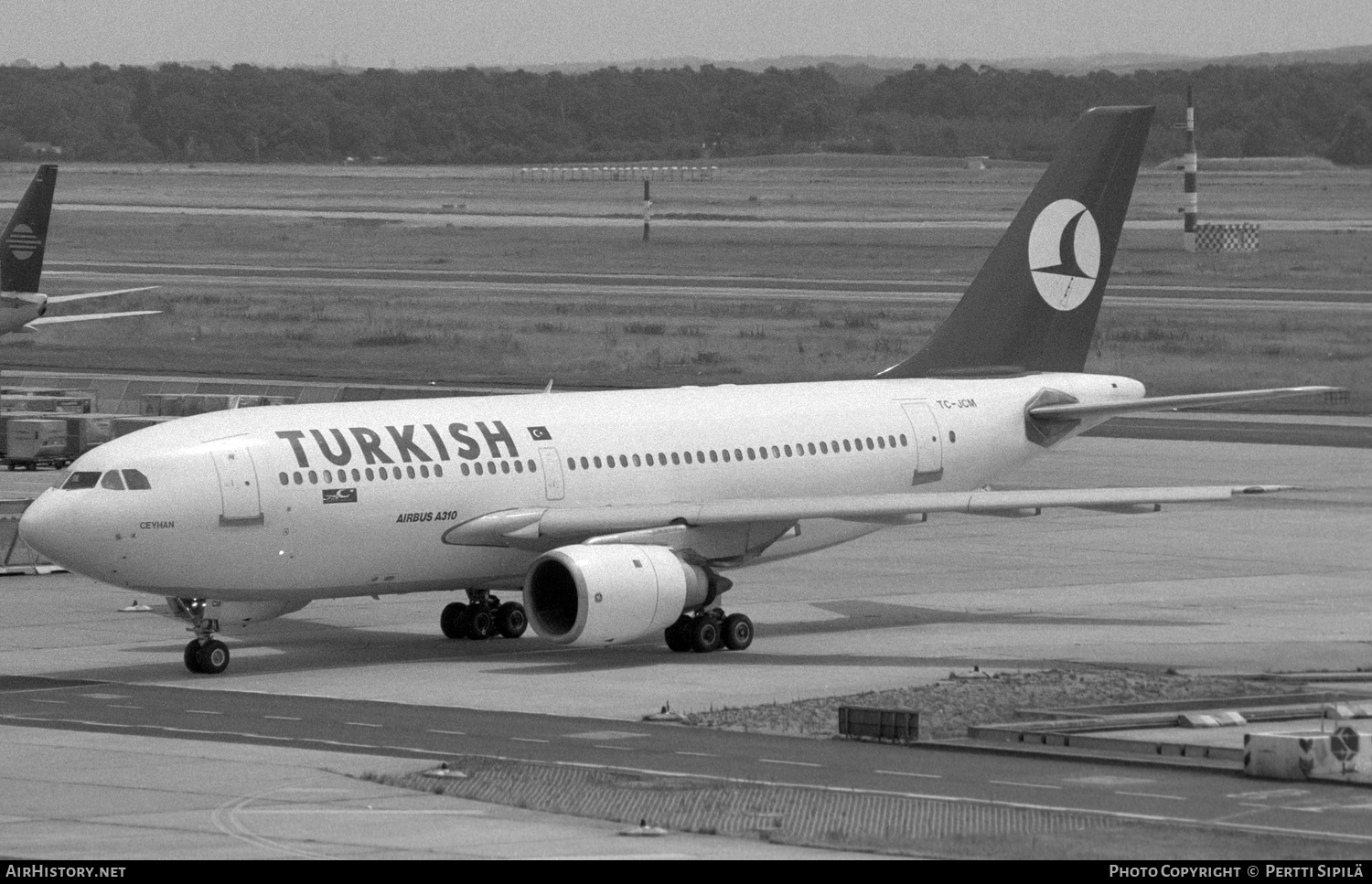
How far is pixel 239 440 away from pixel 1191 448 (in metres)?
37.0

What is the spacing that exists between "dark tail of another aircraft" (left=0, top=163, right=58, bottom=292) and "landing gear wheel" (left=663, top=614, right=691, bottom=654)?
126 ft

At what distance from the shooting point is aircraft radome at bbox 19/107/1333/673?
34.5 m

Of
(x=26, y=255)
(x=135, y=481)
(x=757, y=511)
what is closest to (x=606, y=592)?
(x=757, y=511)

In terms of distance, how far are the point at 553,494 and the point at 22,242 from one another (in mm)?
36957

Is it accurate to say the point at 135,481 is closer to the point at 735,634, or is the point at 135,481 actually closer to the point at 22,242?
the point at 735,634

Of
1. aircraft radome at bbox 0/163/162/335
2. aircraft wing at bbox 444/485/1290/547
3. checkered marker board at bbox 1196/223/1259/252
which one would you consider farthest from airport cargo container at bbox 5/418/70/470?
checkered marker board at bbox 1196/223/1259/252

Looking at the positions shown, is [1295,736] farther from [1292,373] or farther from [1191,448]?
[1292,373]

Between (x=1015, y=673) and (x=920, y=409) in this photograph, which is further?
(x=920, y=409)

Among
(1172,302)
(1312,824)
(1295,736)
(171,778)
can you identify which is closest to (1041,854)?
(1312,824)

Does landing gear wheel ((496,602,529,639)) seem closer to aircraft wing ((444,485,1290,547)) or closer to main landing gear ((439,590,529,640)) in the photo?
main landing gear ((439,590,529,640))

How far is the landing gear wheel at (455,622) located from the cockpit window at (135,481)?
6474 mm
